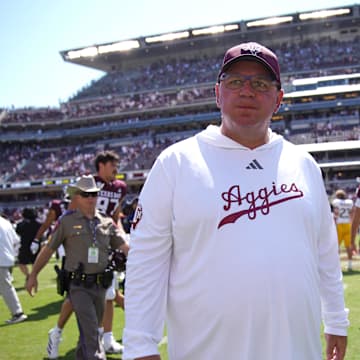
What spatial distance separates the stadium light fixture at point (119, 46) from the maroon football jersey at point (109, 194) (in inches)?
2119

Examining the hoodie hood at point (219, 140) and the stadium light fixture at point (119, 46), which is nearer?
the hoodie hood at point (219, 140)

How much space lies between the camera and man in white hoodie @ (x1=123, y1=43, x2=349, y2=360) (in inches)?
80.7

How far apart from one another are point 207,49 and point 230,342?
6014 centimetres

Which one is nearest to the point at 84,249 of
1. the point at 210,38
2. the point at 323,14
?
the point at 323,14

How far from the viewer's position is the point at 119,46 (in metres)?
59.4

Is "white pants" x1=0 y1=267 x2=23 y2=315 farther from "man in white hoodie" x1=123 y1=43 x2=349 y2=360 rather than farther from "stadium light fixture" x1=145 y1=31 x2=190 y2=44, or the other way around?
"stadium light fixture" x1=145 y1=31 x2=190 y2=44

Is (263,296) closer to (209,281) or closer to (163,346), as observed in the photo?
(209,281)

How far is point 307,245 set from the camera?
7.22ft

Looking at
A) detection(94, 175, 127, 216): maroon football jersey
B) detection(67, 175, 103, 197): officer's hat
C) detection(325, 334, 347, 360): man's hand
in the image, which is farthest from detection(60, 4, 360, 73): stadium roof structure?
detection(325, 334, 347, 360): man's hand

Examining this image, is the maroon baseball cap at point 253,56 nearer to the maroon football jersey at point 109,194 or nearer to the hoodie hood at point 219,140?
the hoodie hood at point 219,140

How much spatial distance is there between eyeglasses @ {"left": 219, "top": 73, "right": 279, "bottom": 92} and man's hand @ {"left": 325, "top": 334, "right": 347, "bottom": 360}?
1158mm

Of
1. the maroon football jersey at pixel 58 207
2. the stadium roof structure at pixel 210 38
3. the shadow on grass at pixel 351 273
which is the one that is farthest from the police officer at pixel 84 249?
the stadium roof structure at pixel 210 38

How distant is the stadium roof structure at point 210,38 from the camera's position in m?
53.7

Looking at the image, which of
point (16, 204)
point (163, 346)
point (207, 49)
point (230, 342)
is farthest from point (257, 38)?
point (230, 342)
